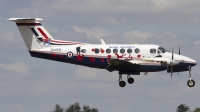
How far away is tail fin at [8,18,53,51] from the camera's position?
8775 centimetres

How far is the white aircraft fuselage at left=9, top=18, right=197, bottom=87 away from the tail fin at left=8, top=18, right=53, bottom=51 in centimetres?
9

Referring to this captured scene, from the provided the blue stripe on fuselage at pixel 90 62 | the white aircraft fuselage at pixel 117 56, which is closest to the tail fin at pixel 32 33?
the white aircraft fuselage at pixel 117 56

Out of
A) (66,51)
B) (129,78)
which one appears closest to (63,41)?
(66,51)

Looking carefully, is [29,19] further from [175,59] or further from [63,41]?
[175,59]

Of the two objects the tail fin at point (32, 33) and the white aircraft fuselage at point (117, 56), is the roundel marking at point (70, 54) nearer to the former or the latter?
the white aircraft fuselage at point (117, 56)

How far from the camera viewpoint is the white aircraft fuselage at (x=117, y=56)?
280ft

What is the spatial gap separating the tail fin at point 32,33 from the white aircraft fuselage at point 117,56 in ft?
0.31

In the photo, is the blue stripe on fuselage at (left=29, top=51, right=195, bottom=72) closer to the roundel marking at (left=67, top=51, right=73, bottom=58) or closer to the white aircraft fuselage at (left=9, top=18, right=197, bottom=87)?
the white aircraft fuselage at (left=9, top=18, right=197, bottom=87)

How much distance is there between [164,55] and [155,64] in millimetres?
1264

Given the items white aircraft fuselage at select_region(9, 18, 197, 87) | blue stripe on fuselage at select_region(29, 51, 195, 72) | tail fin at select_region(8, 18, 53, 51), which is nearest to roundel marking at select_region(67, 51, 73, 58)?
white aircraft fuselage at select_region(9, 18, 197, 87)

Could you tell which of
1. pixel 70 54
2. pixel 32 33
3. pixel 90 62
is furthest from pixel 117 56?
pixel 32 33

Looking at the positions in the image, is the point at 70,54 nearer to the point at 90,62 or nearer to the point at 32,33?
the point at 90,62

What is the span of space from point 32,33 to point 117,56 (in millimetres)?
8784

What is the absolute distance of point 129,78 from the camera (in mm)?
87125
